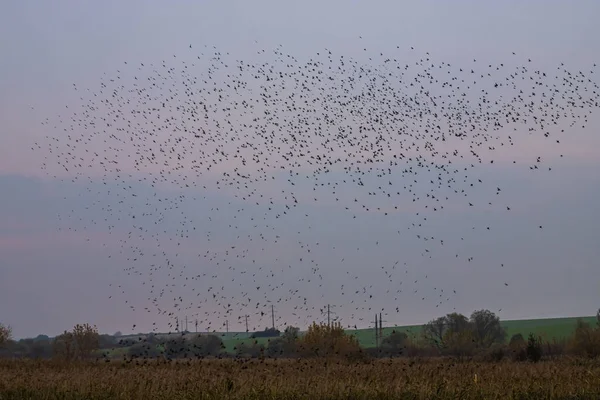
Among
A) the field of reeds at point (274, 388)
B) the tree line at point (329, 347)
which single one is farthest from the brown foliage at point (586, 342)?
the field of reeds at point (274, 388)

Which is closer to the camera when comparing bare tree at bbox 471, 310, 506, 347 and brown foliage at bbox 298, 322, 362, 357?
brown foliage at bbox 298, 322, 362, 357

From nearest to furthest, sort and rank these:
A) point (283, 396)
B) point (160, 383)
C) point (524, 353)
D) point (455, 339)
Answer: point (283, 396), point (160, 383), point (524, 353), point (455, 339)

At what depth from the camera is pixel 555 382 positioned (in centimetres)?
3042

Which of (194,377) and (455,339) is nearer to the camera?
(194,377)

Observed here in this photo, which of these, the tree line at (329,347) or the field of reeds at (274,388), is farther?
the tree line at (329,347)

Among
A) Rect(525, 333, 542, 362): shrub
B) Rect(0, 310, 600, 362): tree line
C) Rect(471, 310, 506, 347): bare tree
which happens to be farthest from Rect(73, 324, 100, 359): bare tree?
Rect(471, 310, 506, 347): bare tree

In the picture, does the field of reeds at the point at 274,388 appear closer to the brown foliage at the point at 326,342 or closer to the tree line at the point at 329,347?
the tree line at the point at 329,347

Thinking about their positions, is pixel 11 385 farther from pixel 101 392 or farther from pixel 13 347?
pixel 13 347

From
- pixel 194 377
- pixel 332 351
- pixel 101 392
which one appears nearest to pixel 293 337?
pixel 332 351

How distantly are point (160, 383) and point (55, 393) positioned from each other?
334 cm

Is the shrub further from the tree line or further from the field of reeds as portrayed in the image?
the field of reeds

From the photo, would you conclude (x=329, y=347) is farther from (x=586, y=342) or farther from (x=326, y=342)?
(x=586, y=342)

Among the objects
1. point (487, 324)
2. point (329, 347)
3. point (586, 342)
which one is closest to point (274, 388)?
point (329, 347)

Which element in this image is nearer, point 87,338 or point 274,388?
point 274,388
